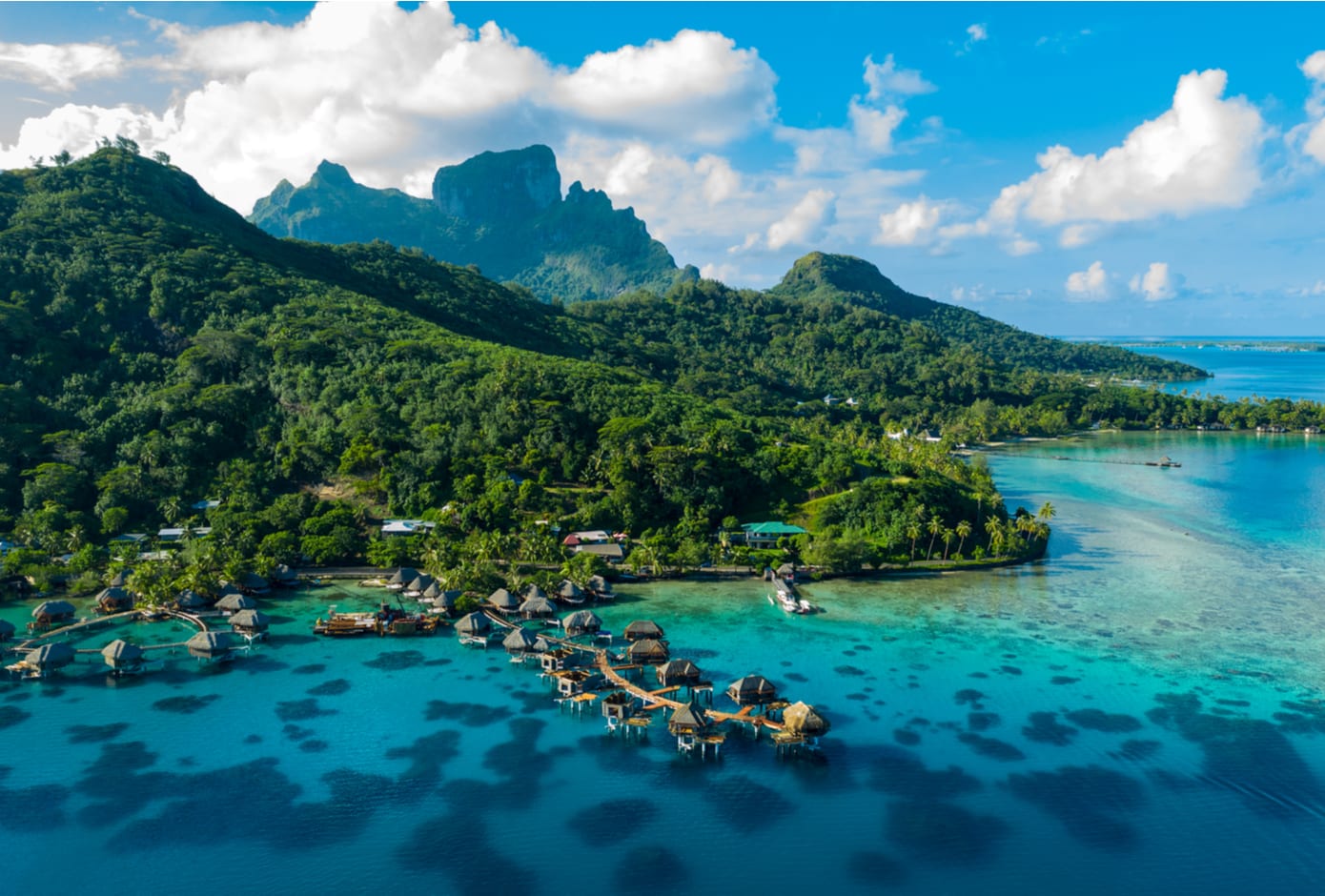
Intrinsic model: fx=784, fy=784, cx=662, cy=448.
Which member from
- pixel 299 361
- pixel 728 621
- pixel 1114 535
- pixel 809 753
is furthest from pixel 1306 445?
pixel 299 361

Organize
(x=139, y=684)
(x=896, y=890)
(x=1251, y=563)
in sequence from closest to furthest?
(x=896, y=890) → (x=139, y=684) → (x=1251, y=563)

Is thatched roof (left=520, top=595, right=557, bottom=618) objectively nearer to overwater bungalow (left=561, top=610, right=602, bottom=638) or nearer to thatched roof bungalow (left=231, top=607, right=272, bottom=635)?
overwater bungalow (left=561, top=610, right=602, bottom=638)

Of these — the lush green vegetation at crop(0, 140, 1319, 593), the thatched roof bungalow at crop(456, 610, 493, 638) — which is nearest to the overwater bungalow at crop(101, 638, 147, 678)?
the lush green vegetation at crop(0, 140, 1319, 593)

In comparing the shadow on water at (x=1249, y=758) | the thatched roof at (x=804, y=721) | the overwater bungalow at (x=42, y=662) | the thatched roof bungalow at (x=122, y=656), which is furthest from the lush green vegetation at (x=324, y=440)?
the thatched roof at (x=804, y=721)

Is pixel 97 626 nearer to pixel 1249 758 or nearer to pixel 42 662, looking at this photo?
pixel 42 662

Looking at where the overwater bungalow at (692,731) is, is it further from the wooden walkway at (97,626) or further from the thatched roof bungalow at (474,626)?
the wooden walkway at (97,626)

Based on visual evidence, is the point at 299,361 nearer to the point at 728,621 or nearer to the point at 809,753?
the point at 728,621
